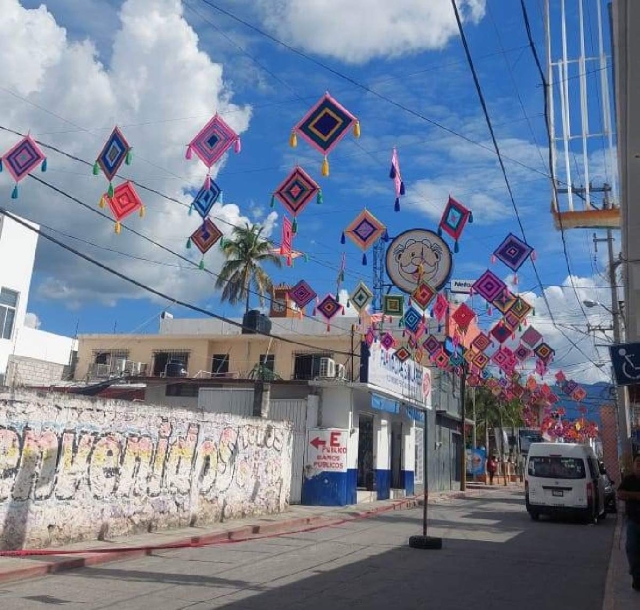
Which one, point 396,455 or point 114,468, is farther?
point 396,455

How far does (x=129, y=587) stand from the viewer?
828cm

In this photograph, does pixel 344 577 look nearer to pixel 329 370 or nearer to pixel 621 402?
pixel 329 370

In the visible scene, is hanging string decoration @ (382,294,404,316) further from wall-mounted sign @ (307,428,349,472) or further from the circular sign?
the circular sign

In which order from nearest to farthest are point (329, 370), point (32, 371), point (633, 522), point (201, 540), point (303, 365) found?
point (633, 522) < point (201, 540) < point (329, 370) < point (32, 371) < point (303, 365)

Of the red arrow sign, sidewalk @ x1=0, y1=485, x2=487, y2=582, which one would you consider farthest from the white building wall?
sidewalk @ x1=0, y1=485, x2=487, y2=582

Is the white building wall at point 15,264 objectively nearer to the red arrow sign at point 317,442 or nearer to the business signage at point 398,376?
the red arrow sign at point 317,442

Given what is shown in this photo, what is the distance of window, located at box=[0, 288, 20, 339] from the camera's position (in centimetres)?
2520

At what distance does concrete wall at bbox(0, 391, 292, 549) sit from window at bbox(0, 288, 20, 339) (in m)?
13.1

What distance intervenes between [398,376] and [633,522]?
16.9 metres

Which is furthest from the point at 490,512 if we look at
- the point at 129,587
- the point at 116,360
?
the point at 116,360

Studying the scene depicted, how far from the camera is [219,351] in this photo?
118ft

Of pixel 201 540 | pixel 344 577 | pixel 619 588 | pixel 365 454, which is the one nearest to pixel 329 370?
pixel 365 454

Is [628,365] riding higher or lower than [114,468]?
higher

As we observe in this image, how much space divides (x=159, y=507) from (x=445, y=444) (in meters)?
23.8
